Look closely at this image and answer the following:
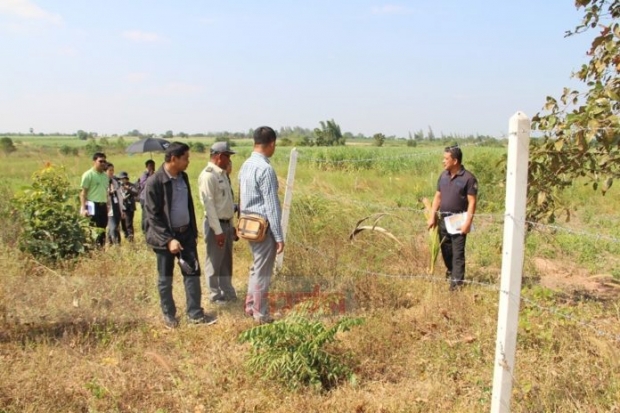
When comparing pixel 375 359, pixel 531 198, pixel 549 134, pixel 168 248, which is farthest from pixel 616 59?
pixel 168 248

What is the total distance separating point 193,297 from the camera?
448 cm

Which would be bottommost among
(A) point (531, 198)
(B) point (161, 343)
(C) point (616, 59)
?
(B) point (161, 343)

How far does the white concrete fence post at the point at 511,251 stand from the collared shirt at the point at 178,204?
118 inches

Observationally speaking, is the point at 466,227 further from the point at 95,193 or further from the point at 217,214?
the point at 95,193

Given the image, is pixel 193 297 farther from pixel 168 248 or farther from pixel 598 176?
pixel 598 176

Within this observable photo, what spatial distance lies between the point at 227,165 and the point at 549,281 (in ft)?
12.9

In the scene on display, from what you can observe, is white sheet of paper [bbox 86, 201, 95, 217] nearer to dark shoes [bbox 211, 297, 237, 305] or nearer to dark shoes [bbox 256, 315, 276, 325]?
dark shoes [bbox 211, 297, 237, 305]

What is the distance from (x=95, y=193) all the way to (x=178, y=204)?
9.72ft

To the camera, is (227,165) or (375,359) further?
(227,165)

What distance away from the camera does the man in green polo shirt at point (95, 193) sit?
22.3 feet

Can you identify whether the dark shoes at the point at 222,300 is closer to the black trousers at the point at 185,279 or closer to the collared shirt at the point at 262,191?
the black trousers at the point at 185,279

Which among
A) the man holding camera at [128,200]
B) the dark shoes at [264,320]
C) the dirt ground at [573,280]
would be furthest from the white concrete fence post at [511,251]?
the man holding camera at [128,200]

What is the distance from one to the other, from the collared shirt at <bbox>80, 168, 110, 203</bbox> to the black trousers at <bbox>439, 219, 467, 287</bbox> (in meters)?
4.64

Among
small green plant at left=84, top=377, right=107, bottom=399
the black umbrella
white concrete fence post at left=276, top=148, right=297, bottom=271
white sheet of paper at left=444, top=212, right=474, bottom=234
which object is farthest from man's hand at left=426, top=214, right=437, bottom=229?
the black umbrella
